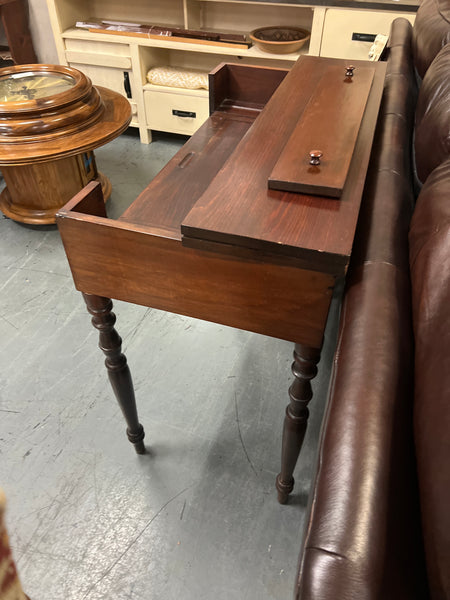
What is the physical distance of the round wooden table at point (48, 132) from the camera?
67.7 inches

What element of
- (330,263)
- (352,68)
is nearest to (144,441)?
(330,263)

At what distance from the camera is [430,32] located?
1.21 m

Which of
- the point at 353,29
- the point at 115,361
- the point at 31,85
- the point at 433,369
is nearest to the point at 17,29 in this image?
the point at 31,85

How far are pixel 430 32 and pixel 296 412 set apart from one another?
107 centimetres

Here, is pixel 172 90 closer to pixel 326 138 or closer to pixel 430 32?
pixel 430 32

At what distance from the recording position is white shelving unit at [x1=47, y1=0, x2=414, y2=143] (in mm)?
2463

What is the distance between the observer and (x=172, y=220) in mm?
972

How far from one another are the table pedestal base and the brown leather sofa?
5.30 feet

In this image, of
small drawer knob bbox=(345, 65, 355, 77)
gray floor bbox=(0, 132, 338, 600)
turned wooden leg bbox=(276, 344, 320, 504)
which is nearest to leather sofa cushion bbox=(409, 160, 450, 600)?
turned wooden leg bbox=(276, 344, 320, 504)

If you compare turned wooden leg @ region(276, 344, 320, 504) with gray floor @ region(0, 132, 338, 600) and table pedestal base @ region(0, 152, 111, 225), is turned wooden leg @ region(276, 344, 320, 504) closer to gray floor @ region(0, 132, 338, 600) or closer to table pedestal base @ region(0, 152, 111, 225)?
gray floor @ region(0, 132, 338, 600)

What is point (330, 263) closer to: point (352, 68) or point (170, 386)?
point (352, 68)

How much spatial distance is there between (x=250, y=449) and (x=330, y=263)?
2.64 feet

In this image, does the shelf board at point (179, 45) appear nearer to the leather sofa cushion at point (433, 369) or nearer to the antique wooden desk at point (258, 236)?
the antique wooden desk at point (258, 236)

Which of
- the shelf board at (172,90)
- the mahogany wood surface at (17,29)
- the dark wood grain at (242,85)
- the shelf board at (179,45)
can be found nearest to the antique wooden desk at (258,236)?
the dark wood grain at (242,85)
